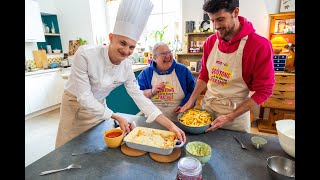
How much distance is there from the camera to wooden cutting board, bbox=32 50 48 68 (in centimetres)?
410

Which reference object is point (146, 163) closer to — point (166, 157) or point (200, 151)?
point (166, 157)

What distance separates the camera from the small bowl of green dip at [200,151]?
857 mm

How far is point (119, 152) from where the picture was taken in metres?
1.02

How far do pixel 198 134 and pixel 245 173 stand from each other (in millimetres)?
393

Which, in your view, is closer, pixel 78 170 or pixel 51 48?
pixel 78 170

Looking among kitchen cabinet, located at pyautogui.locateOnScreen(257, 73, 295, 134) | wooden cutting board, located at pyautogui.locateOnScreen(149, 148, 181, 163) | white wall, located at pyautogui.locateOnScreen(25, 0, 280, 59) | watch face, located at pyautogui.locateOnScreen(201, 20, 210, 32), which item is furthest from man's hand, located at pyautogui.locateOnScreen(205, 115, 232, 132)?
white wall, located at pyautogui.locateOnScreen(25, 0, 280, 59)

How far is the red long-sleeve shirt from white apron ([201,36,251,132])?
0.03 m

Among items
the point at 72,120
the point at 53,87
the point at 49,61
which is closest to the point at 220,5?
the point at 72,120

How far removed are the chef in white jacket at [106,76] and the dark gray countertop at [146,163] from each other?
0.72ft

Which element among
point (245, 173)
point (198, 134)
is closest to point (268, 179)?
point (245, 173)

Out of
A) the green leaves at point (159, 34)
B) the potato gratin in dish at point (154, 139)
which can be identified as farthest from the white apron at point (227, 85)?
the green leaves at point (159, 34)

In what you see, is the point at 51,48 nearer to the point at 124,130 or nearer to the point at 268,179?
the point at 124,130

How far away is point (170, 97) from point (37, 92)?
3.20 m

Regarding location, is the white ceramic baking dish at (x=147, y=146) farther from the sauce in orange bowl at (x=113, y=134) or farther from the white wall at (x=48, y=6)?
the white wall at (x=48, y=6)
